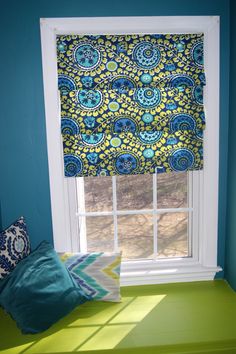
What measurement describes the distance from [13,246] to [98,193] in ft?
2.33

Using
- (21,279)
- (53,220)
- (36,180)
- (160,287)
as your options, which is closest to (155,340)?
(160,287)

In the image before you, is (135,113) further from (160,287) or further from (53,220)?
(160,287)

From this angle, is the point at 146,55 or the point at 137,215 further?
the point at 137,215

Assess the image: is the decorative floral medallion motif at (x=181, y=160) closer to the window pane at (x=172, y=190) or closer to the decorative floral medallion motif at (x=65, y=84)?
the window pane at (x=172, y=190)

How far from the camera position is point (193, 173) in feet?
7.68

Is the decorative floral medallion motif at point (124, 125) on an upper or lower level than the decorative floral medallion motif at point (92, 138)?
upper

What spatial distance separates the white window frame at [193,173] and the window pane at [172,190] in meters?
0.12

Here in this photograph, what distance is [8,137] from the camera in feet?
7.09

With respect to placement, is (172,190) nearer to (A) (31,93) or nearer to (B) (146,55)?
(B) (146,55)

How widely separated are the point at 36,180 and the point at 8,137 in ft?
1.14

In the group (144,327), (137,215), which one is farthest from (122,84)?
(144,327)

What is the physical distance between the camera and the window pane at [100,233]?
2.42 metres

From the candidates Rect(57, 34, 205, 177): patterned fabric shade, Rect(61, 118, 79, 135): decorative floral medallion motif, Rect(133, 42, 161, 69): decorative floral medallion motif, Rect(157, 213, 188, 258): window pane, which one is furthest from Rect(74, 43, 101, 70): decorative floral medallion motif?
Rect(157, 213, 188, 258): window pane

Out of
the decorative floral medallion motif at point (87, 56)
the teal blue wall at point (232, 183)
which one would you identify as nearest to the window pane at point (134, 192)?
the teal blue wall at point (232, 183)
